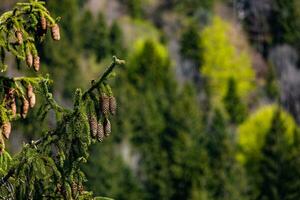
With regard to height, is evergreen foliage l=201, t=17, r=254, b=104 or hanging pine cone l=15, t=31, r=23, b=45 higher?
evergreen foliage l=201, t=17, r=254, b=104

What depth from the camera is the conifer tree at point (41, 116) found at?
7.05 meters

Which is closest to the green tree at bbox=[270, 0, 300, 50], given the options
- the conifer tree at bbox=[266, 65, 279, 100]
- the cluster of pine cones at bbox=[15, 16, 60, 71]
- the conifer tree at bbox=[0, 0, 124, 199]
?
the conifer tree at bbox=[266, 65, 279, 100]

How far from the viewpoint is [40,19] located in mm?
7191

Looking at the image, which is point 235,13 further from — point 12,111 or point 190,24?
point 12,111

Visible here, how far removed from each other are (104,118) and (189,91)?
5907 cm

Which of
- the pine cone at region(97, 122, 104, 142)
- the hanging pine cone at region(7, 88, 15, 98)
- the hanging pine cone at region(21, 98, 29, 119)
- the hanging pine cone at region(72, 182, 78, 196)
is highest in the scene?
the hanging pine cone at region(7, 88, 15, 98)

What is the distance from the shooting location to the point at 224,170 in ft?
182

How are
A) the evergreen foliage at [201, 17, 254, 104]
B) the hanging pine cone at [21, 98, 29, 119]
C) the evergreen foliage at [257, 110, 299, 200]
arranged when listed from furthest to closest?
the evergreen foliage at [201, 17, 254, 104]
the evergreen foliage at [257, 110, 299, 200]
the hanging pine cone at [21, 98, 29, 119]

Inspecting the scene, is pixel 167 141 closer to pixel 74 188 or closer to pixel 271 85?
pixel 271 85

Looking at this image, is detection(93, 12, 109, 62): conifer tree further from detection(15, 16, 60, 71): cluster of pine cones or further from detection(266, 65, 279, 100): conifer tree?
detection(15, 16, 60, 71): cluster of pine cones

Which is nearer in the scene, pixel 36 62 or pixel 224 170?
pixel 36 62

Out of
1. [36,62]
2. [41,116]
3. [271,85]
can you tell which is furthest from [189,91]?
[36,62]

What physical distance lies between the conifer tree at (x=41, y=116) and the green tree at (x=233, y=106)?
73.9 m

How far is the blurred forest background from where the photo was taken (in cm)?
5631
